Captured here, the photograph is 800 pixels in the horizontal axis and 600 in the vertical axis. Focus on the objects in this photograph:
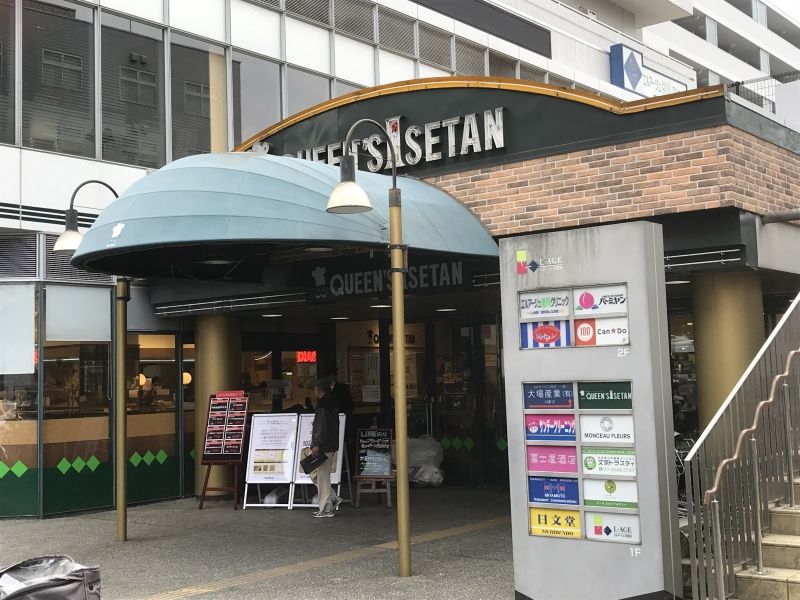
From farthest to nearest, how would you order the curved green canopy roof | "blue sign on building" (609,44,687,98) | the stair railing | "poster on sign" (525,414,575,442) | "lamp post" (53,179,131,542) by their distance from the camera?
"blue sign on building" (609,44,687,98) < "lamp post" (53,179,131,542) < the curved green canopy roof < "poster on sign" (525,414,575,442) < the stair railing

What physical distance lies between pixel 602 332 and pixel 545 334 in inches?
19.1

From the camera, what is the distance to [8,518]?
13.4m

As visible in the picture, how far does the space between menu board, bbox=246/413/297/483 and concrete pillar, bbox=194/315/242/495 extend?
1467mm

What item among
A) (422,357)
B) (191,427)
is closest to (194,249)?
(191,427)

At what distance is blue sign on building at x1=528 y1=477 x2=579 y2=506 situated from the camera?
A: 23.2 ft

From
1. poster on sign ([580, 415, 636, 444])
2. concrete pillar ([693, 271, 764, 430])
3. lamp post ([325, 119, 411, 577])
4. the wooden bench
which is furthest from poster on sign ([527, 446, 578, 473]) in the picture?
the wooden bench

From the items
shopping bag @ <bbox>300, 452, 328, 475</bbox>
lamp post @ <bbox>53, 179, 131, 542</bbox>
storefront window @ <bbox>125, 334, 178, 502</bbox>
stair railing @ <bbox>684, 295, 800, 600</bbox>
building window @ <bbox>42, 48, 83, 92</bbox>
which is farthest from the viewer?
storefront window @ <bbox>125, 334, 178, 502</bbox>

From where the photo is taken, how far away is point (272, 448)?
13.7 metres

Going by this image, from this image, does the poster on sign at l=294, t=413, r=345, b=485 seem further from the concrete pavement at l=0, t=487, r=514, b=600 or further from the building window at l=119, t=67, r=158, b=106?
the building window at l=119, t=67, r=158, b=106

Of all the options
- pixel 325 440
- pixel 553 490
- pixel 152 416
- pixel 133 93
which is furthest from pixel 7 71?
pixel 553 490

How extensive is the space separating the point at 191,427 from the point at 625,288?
10333 millimetres

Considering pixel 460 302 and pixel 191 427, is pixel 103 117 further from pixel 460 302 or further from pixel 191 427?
pixel 460 302

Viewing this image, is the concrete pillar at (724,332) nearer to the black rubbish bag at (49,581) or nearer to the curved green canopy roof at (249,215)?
the curved green canopy roof at (249,215)

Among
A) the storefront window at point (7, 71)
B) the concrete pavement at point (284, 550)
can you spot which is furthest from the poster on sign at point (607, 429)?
the storefront window at point (7, 71)
